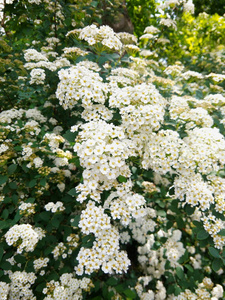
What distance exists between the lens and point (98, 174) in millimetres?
1655

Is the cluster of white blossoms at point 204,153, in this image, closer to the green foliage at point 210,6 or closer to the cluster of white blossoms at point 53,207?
the cluster of white blossoms at point 53,207

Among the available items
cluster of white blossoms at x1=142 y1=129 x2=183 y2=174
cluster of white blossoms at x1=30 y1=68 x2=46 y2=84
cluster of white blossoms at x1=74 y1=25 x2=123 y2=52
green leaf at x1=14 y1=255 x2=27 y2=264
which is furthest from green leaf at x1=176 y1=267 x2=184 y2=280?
cluster of white blossoms at x1=30 y1=68 x2=46 y2=84

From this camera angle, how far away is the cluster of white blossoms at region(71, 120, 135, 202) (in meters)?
1.57

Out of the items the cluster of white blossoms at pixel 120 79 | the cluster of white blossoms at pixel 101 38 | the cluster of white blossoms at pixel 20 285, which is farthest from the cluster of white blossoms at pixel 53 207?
the cluster of white blossoms at pixel 101 38

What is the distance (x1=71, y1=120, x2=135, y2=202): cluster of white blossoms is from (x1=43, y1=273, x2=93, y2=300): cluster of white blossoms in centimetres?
94

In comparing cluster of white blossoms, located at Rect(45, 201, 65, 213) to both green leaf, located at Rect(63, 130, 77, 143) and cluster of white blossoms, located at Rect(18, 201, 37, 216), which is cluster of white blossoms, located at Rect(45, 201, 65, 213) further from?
green leaf, located at Rect(63, 130, 77, 143)

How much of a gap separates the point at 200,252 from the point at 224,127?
196cm

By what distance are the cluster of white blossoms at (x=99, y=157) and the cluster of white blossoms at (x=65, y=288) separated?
94cm

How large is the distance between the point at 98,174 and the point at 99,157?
0.45 ft

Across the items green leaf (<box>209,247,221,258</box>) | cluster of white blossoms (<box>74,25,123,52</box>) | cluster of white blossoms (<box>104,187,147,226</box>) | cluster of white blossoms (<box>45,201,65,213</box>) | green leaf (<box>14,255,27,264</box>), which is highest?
cluster of white blossoms (<box>74,25,123,52</box>)

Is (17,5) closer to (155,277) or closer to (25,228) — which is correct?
(25,228)

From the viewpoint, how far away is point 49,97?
282 centimetres

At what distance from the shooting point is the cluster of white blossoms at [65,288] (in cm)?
194

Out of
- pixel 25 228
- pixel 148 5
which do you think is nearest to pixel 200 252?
pixel 25 228
